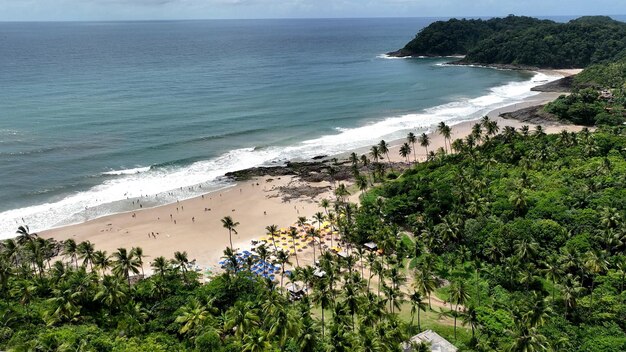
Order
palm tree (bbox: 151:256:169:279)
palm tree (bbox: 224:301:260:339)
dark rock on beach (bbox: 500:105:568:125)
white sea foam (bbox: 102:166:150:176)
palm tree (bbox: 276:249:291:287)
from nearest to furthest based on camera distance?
palm tree (bbox: 224:301:260:339)
palm tree (bbox: 151:256:169:279)
palm tree (bbox: 276:249:291:287)
white sea foam (bbox: 102:166:150:176)
dark rock on beach (bbox: 500:105:568:125)

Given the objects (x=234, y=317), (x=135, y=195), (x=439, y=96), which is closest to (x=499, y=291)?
(x=234, y=317)

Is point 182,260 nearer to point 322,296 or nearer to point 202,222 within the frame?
point 322,296

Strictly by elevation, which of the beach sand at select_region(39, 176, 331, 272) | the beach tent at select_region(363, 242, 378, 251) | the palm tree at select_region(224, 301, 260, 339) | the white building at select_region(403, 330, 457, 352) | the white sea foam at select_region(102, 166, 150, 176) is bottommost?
the white building at select_region(403, 330, 457, 352)

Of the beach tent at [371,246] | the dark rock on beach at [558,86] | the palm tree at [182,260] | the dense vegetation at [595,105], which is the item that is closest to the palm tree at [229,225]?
the palm tree at [182,260]

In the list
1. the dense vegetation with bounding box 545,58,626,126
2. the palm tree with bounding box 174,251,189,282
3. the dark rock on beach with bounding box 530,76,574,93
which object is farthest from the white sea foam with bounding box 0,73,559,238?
the dark rock on beach with bounding box 530,76,574,93

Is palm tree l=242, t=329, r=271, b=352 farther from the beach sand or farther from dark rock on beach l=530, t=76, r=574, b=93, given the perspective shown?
dark rock on beach l=530, t=76, r=574, b=93

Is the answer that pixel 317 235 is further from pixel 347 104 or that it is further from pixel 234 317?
pixel 347 104

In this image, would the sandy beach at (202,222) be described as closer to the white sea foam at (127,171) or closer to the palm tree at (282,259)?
the palm tree at (282,259)
